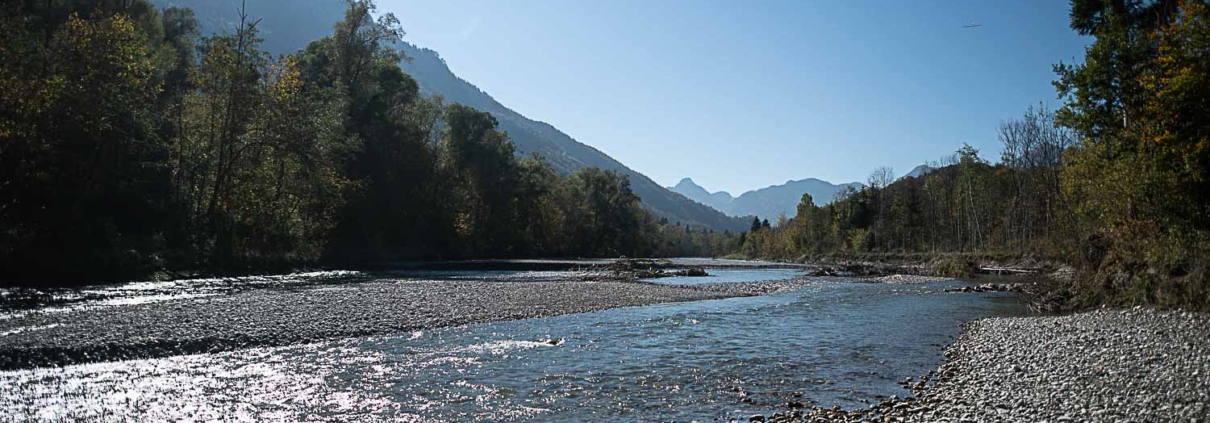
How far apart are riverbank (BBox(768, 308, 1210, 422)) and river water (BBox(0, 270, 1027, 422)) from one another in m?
0.86

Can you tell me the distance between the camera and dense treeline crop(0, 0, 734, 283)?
88.7 feet

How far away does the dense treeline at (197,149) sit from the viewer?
2703cm

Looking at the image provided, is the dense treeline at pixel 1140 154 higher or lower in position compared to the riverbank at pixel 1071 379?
higher

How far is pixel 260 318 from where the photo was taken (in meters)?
18.2

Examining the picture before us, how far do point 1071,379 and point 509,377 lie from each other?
33.8ft

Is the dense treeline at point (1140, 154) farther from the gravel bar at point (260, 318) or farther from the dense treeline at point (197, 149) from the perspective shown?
the dense treeline at point (197, 149)

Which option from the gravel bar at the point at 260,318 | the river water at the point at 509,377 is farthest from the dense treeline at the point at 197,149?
the river water at the point at 509,377

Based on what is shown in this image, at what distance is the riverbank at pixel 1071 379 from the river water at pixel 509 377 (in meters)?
0.86

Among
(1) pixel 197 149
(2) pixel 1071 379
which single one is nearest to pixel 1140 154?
(2) pixel 1071 379

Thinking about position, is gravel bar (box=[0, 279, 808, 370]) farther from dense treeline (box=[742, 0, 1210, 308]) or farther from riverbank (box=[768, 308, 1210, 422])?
dense treeline (box=[742, 0, 1210, 308])

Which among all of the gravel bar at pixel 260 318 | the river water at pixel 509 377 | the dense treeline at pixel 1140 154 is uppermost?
the dense treeline at pixel 1140 154

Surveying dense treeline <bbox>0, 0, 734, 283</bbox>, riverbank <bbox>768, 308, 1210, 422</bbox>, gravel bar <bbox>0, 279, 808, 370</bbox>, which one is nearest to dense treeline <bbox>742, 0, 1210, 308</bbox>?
riverbank <bbox>768, 308, 1210, 422</bbox>

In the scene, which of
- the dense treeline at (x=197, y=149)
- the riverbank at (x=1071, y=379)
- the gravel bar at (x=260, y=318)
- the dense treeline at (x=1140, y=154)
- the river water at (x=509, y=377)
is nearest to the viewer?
the riverbank at (x=1071, y=379)

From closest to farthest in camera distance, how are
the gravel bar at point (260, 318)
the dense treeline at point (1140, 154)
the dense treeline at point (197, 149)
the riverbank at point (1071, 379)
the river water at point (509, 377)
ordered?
1. the riverbank at point (1071, 379)
2. the river water at point (509, 377)
3. the gravel bar at point (260, 318)
4. the dense treeline at point (1140, 154)
5. the dense treeline at point (197, 149)
